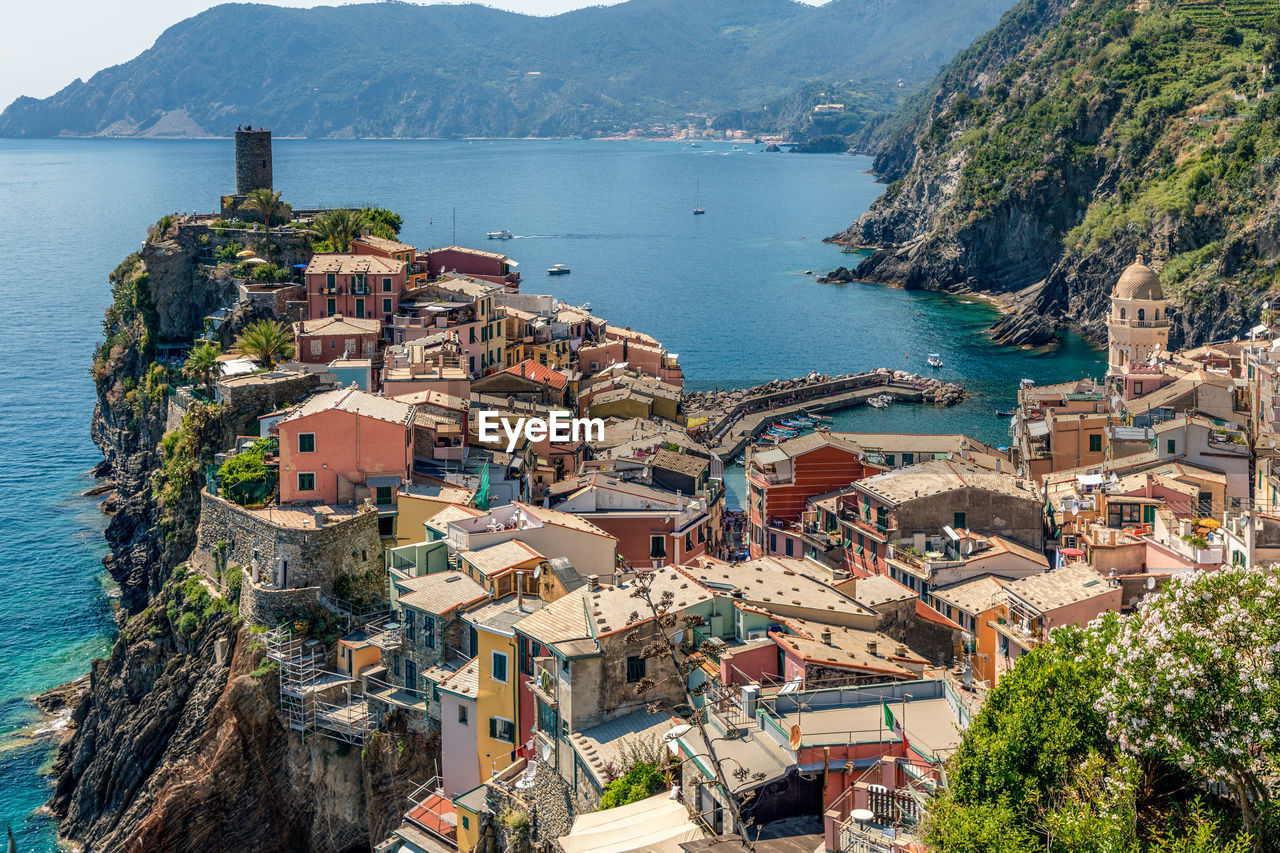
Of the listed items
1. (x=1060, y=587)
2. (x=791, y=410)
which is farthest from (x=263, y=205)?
(x=1060, y=587)

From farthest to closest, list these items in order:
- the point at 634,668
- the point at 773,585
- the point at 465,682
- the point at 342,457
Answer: the point at 342,457 → the point at 773,585 → the point at 465,682 → the point at 634,668

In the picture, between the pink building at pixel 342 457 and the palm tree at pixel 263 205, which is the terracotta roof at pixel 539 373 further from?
the palm tree at pixel 263 205

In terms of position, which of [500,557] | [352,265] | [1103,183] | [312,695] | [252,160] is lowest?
[312,695]

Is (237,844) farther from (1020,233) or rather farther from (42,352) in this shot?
(1020,233)

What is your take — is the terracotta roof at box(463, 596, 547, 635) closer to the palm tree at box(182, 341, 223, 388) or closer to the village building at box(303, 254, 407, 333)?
the palm tree at box(182, 341, 223, 388)

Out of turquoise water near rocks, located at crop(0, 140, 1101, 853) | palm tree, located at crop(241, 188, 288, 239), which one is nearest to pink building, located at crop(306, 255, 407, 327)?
palm tree, located at crop(241, 188, 288, 239)

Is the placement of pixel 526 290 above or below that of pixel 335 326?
below

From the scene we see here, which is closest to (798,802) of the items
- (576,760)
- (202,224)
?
(576,760)

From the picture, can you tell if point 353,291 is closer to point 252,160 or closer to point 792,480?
point 252,160
